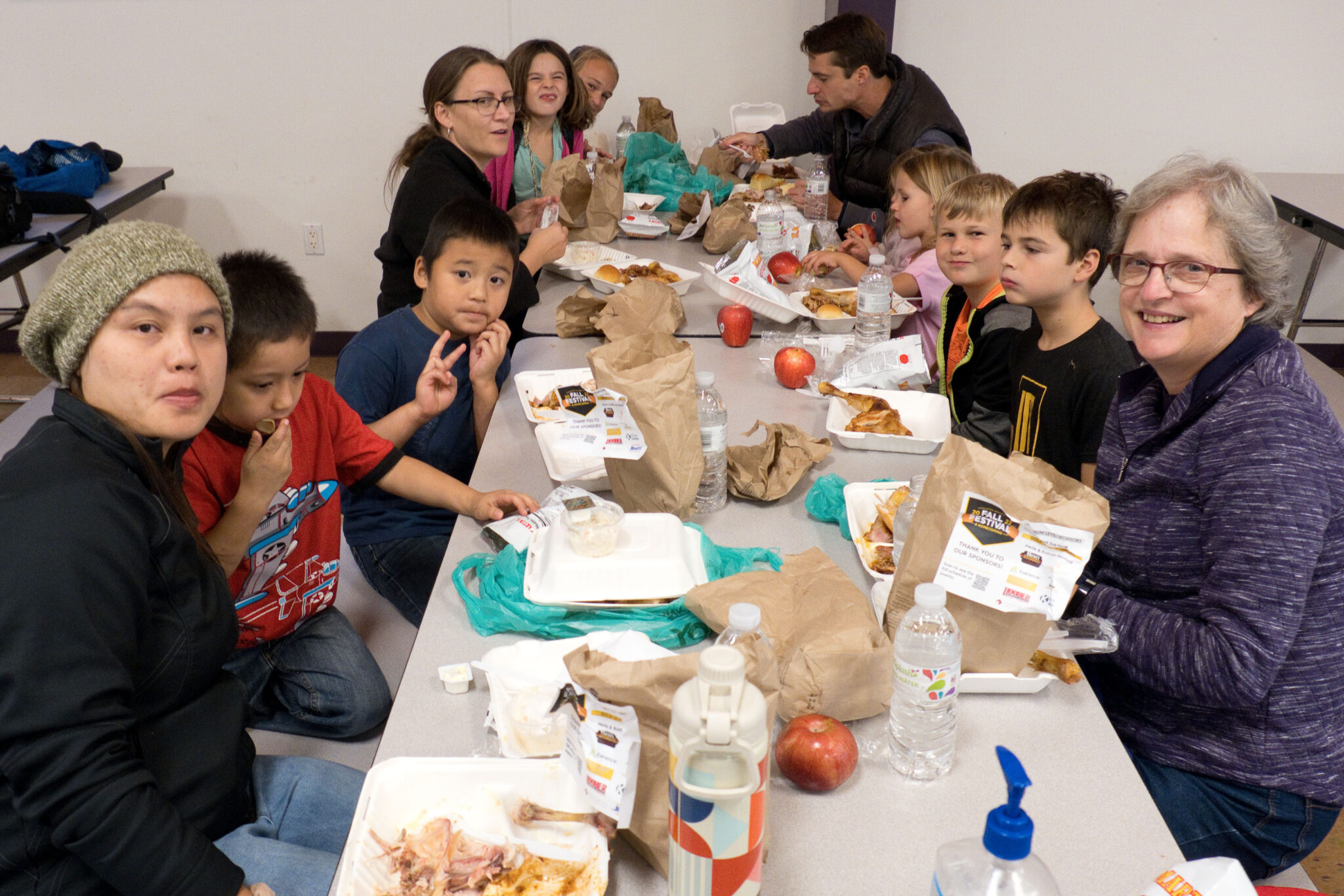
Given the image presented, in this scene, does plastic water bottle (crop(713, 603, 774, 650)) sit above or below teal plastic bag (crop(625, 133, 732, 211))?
below

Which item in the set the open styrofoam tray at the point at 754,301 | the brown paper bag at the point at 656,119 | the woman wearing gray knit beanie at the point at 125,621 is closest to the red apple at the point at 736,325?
the open styrofoam tray at the point at 754,301

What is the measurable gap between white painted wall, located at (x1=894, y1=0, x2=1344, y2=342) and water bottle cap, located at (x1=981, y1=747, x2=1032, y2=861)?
4764 millimetres

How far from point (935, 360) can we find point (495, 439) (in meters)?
1.32

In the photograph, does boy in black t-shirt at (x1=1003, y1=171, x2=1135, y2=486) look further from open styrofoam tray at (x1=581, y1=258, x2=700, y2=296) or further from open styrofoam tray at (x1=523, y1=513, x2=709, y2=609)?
open styrofoam tray at (x1=581, y1=258, x2=700, y2=296)

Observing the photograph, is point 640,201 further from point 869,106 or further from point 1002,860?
point 1002,860

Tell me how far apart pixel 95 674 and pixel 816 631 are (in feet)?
2.73

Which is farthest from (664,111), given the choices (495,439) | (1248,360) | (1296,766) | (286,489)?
(1296,766)

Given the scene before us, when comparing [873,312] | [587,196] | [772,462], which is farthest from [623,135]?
[772,462]

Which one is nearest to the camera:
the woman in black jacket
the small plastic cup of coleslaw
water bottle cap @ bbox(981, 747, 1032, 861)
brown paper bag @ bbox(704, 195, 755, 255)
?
water bottle cap @ bbox(981, 747, 1032, 861)

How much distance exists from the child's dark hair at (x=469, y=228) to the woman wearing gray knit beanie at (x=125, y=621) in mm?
993

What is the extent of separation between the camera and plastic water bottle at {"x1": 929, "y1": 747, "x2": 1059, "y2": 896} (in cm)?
80

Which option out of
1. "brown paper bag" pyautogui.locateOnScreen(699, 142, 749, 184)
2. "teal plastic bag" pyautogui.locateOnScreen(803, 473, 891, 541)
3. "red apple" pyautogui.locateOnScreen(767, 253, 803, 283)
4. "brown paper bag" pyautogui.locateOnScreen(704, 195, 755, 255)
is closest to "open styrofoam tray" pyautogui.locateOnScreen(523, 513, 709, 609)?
"teal plastic bag" pyautogui.locateOnScreen(803, 473, 891, 541)

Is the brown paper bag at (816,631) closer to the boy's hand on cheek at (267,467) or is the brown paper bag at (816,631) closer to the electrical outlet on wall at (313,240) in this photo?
the boy's hand on cheek at (267,467)

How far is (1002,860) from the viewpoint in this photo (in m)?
0.84
